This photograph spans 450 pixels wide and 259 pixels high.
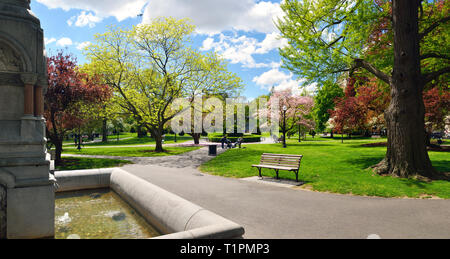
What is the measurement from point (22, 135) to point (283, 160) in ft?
28.5

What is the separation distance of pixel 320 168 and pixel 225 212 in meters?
8.44

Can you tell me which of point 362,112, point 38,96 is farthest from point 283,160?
point 362,112

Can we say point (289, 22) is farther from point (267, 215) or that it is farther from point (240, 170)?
point (267, 215)

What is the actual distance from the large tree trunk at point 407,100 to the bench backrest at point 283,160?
434 centimetres

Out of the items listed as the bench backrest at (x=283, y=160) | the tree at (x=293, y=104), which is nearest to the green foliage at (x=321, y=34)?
the bench backrest at (x=283, y=160)

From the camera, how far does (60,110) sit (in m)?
16.3

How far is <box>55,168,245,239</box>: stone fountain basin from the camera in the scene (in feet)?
13.3

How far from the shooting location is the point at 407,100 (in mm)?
10945

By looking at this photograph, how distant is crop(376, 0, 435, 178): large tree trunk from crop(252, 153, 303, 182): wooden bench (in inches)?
172

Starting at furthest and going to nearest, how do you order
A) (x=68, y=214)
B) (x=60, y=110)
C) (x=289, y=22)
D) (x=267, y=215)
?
(x=60, y=110) < (x=289, y=22) < (x=68, y=214) < (x=267, y=215)

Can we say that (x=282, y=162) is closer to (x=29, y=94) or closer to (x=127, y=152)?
(x=29, y=94)

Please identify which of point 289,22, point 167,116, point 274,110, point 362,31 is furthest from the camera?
point 274,110

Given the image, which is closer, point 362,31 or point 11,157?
point 11,157
